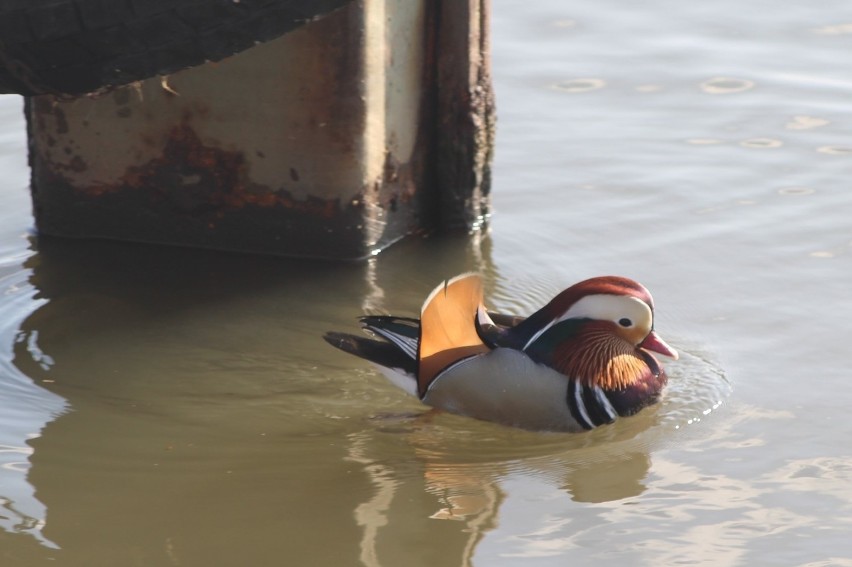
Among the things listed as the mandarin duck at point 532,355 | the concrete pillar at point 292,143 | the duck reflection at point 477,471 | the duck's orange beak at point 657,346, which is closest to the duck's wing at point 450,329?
the mandarin duck at point 532,355

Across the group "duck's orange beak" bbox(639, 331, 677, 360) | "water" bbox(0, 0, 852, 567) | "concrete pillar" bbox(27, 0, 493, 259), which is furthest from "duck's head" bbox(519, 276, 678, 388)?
"concrete pillar" bbox(27, 0, 493, 259)

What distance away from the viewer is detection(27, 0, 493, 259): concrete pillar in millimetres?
6441

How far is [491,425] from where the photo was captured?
543cm

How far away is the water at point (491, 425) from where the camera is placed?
4547mm

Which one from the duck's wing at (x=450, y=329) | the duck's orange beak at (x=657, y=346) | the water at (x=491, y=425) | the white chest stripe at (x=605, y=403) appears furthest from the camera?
the duck's orange beak at (x=657, y=346)

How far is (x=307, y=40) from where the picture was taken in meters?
6.34

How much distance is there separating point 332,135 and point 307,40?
0.45m

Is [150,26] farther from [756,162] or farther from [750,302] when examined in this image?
[756,162]

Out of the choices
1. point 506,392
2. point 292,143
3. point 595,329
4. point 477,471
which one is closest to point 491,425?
point 506,392

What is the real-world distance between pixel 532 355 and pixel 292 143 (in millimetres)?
1711

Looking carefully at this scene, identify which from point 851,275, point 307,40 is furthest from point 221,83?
point 851,275

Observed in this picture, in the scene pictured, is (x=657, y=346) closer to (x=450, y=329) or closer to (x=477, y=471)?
(x=450, y=329)

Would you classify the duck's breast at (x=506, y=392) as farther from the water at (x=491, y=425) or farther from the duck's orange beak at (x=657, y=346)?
the duck's orange beak at (x=657, y=346)

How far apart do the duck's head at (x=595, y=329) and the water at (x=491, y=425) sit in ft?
0.74
